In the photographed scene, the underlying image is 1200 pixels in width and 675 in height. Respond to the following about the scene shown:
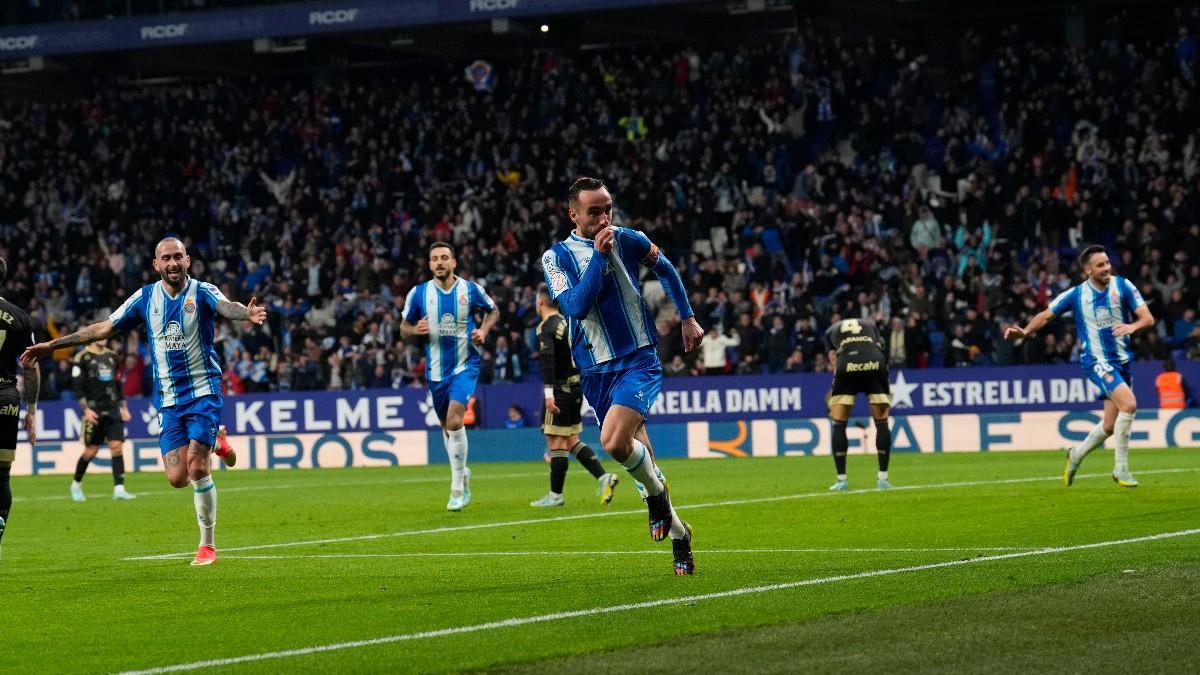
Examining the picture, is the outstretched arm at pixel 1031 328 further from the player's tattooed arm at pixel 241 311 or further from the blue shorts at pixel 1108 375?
the player's tattooed arm at pixel 241 311

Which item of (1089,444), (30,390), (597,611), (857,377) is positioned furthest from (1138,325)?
(30,390)

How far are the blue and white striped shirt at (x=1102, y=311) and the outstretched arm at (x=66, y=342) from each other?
985 centimetres

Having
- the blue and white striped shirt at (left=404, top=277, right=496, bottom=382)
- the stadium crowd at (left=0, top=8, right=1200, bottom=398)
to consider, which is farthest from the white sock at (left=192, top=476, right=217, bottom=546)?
the stadium crowd at (left=0, top=8, right=1200, bottom=398)

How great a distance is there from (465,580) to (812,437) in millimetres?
20687

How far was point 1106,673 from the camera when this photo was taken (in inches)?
268

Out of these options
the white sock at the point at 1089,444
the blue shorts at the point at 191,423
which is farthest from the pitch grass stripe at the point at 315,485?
the blue shorts at the point at 191,423

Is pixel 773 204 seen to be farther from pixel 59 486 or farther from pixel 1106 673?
pixel 1106 673

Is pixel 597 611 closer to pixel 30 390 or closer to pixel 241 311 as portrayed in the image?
pixel 241 311

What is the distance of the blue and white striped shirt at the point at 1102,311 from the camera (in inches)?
712

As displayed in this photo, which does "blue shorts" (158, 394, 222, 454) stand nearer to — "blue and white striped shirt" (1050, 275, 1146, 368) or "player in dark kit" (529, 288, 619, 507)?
"player in dark kit" (529, 288, 619, 507)

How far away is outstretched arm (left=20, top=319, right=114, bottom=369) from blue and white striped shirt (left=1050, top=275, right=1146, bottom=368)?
32.3ft

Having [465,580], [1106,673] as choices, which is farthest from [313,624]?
[1106,673]

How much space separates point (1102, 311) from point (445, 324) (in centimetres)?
678

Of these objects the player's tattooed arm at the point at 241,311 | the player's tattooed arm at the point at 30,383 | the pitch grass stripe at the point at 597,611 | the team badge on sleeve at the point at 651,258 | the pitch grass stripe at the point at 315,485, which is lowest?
the pitch grass stripe at the point at 315,485
